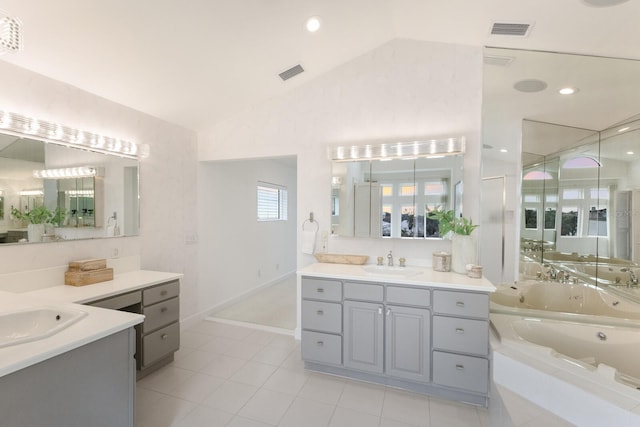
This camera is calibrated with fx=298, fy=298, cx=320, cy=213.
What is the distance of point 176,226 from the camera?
11.4 ft

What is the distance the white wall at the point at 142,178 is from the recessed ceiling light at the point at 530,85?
353cm

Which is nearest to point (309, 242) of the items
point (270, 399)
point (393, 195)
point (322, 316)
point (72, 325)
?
point (322, 316)

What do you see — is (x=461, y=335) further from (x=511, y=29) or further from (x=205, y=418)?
(x=511, y=29)

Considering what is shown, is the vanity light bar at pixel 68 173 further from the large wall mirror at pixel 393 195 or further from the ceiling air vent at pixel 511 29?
the ceiling air vent at pixel 511 29

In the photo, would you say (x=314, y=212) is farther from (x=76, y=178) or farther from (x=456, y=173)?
(x=76, y=178)

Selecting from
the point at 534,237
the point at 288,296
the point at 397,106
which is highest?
the point at 397,106

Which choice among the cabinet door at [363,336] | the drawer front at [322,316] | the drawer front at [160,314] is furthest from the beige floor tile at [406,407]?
the drawer front at [160,314]

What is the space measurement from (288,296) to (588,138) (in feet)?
13.7

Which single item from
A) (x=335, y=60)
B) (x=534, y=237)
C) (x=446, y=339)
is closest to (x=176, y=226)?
(x=335, y=60)

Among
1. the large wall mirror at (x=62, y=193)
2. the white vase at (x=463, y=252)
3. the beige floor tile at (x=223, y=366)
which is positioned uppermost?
the large wall mirror at (x=62, y=193)

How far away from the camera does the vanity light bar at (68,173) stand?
2.29m

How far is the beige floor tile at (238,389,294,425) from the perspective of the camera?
2.06m

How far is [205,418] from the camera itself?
204 cm

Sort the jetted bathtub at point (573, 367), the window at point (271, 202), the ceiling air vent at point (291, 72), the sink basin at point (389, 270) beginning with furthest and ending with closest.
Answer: the window at point (271, 202) → the ceiling air vent at point (291, 72) → the sink basin at point (389, 270) → the jetted bathtub at point (573, 367)
